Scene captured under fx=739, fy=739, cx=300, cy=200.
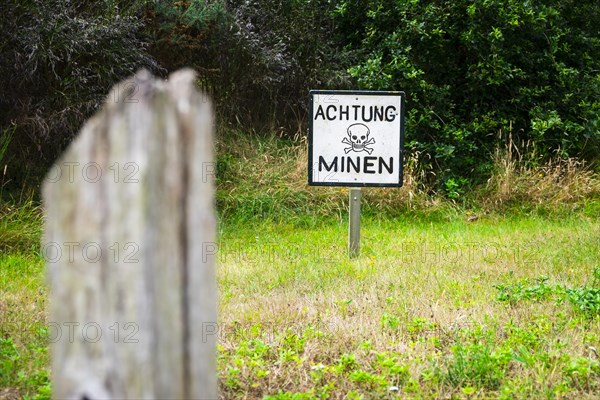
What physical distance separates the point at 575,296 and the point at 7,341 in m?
3.47

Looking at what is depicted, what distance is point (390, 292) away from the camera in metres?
5.36

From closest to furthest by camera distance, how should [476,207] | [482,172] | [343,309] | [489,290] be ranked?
[343,309] → [489,290] → [476,207] → [482,172]

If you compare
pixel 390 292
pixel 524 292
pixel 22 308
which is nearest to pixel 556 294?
pixel 524 292

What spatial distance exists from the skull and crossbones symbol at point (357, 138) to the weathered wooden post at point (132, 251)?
5.94 meters

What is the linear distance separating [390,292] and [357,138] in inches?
88.5

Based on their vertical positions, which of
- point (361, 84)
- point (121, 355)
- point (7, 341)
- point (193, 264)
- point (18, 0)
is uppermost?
point (18, 0)

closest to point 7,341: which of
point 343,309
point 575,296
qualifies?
point 343,309

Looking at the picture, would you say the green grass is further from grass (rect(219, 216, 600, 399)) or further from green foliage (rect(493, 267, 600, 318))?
green foliage (rect(493, 267, 600, 318))

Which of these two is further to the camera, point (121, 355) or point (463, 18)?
point (463, 18)

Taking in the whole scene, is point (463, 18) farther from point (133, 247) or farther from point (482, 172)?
point (133, 247)

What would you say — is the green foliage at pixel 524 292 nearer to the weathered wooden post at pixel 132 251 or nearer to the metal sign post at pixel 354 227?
the metal sign post at pixel 354 227

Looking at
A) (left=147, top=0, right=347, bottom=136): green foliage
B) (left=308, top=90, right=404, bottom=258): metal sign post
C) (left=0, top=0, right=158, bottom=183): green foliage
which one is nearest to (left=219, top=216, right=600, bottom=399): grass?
(left=308, top=90, right=404, bottom=258): metal sign post

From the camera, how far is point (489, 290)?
536cm

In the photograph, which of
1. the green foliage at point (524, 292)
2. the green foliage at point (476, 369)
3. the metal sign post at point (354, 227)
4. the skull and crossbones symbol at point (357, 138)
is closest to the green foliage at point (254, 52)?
the skull and crossbones symbol at point (357, 138)
